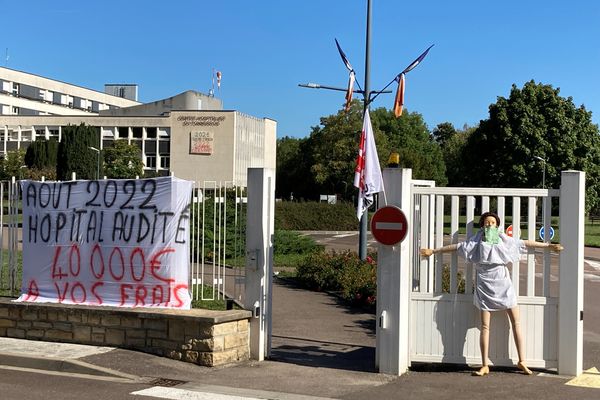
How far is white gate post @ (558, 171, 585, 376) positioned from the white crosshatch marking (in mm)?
1771

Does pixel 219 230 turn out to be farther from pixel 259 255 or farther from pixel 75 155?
pixel 75 155

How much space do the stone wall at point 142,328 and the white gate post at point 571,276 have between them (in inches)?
144

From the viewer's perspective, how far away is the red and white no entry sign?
7.97m

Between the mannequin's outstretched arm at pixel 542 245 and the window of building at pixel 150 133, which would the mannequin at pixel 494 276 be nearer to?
the mannequin's outstretched arm at pixel 542 245

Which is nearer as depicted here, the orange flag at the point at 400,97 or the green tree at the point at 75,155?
the orange flag at the point at 400,97

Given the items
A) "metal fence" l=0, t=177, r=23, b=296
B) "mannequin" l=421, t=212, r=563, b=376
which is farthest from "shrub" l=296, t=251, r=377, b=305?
"metal fence" l=0, t=177, r=23, b=296

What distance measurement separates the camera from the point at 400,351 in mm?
8008

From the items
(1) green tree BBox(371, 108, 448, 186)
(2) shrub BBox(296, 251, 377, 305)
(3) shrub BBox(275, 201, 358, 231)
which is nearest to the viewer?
(2) shrub BBox(296, 251, 377, 305)

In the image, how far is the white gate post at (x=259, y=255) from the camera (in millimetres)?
8641

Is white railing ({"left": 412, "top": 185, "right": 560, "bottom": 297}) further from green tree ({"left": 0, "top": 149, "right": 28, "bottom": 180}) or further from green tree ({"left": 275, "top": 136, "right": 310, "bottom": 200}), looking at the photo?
green tree ({"left": 275, "top": 136, "right": 310, "bottom": 200})

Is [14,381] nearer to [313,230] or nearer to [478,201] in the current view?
A: [478,201]

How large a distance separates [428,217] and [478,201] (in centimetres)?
75

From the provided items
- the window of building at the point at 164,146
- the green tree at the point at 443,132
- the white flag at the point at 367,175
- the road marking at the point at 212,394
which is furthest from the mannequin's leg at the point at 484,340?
the green tree at the point at 443,132

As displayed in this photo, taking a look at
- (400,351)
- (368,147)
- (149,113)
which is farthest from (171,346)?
(149,113)
